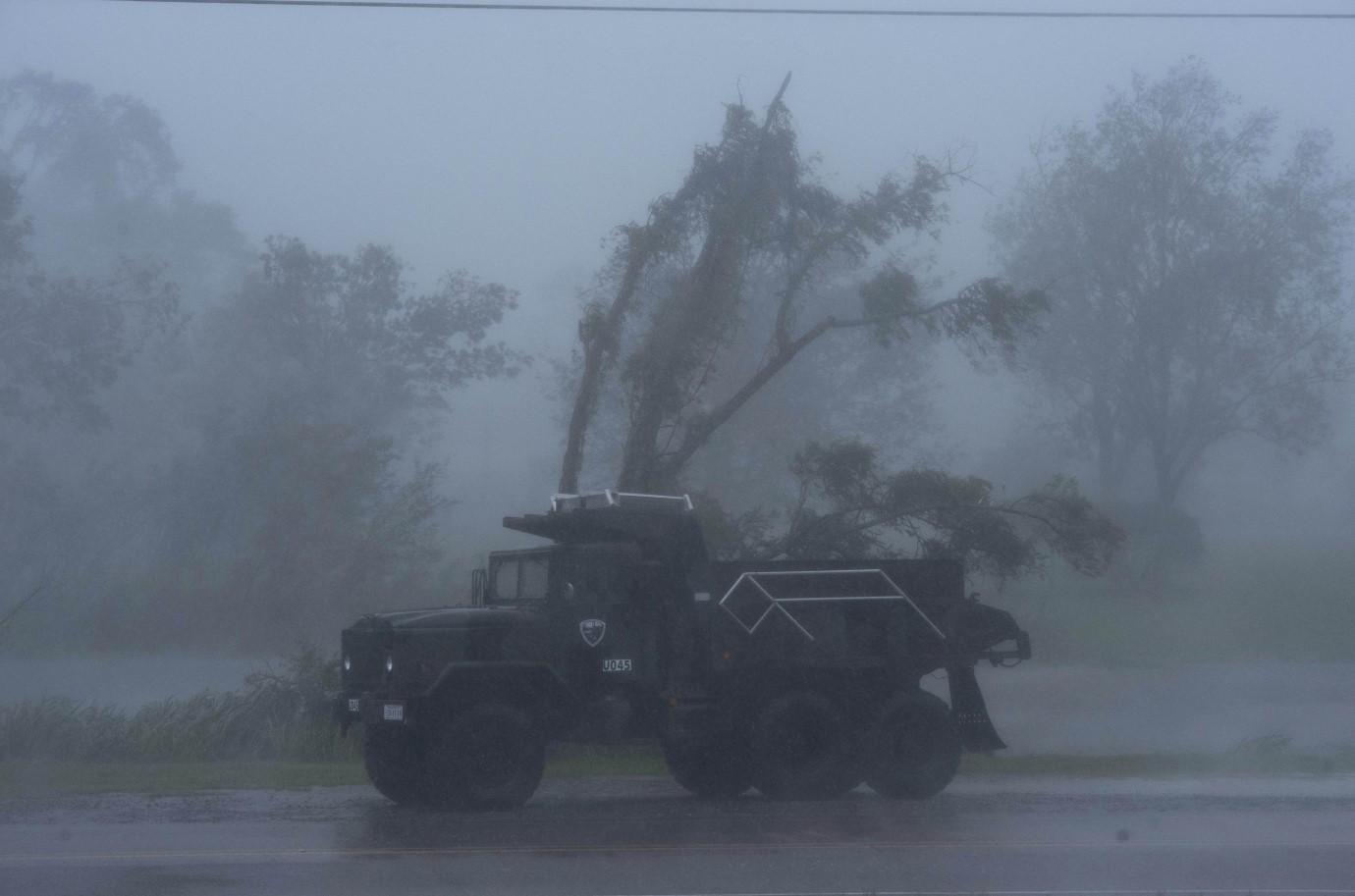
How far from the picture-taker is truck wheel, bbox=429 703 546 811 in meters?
12.8

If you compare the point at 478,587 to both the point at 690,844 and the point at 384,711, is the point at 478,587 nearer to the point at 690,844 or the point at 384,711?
the point at 384,711

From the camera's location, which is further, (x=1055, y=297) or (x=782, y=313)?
(x=1055, y=297)

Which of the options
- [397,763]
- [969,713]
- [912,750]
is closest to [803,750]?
[912,750]

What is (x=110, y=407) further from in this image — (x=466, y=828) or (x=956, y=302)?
(x=466, y=828)

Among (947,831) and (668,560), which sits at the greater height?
(668,560)

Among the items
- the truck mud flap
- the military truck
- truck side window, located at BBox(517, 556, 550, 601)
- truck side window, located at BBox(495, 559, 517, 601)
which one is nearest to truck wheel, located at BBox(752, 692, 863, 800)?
the military truck

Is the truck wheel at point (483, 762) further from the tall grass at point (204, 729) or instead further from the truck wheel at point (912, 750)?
the tall grass at point (204, 729)

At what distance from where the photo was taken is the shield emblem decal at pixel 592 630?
13375 millimetres

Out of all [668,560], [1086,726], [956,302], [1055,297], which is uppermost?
[1055,297]

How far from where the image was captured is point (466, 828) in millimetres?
11680

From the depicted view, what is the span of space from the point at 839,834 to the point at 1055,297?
2775cm

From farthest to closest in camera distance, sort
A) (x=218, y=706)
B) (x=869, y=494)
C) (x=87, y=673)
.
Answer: (x=87, y=673) → (x=869, y=494) → (x=218, y=706)

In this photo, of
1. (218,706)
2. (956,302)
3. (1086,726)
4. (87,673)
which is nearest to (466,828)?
(218,706)

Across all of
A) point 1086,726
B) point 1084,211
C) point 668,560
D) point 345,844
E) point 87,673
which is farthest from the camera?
point 1084,211
